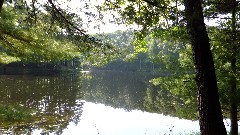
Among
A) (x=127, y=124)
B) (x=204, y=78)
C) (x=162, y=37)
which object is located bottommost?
(x=127, y=124)

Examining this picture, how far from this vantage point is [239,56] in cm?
820

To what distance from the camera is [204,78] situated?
4.85 metres

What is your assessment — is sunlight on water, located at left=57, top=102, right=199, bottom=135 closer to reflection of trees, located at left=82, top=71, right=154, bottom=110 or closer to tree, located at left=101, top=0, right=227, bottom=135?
reflection of trees, located at left=82, top=71, right=154, bottom=110

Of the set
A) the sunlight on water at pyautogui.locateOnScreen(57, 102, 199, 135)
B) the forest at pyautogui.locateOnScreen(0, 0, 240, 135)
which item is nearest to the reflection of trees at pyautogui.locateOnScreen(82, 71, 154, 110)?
the sunlight on water at pyautogui.locateOnScreen(57, 102, 199, 135)

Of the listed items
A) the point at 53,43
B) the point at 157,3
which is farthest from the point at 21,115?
the point at 157,3

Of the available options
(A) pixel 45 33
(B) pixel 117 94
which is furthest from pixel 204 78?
(B) pixel 117 94

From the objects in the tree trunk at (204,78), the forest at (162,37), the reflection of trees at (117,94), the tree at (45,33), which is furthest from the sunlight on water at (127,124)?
the tree trunk at (204,78)

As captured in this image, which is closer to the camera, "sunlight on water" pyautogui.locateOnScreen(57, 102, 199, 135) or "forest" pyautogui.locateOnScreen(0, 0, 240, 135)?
"forest" pyautogui.locateOnScreen(0, 0, 240, 135)

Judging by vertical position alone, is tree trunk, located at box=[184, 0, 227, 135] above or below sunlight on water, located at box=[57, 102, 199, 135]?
above

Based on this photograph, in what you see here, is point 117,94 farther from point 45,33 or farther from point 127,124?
point 45,33

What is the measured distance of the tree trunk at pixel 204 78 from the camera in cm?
482

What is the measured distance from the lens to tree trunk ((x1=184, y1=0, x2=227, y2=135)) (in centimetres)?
482

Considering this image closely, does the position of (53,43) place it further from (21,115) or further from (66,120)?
(66,120)

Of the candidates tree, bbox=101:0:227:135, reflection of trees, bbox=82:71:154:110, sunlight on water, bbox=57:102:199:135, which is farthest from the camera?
reflection of trees, bbox=82:71:154:110
